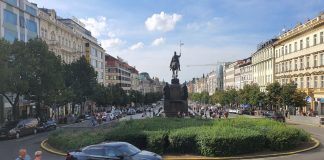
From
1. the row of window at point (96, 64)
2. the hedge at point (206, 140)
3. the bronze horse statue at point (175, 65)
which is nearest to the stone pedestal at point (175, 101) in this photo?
the bronze horse statue at point (175, 65)

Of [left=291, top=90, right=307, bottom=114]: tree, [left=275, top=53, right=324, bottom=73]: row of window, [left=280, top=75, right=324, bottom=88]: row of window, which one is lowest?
[left=291, top=90, right=307, bottom=114]: tree

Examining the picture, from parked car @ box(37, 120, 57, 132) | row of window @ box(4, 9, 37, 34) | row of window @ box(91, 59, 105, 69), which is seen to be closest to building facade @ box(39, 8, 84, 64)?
row of window @ box(4, 9, 37, 34)

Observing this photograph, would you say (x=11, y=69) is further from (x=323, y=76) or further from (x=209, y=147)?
(x=323, y=76)

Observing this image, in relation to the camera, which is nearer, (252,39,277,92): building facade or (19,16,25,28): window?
(19,16,25,28): window

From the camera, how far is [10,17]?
6788 cm

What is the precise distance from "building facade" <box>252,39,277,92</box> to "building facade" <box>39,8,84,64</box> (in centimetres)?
4256

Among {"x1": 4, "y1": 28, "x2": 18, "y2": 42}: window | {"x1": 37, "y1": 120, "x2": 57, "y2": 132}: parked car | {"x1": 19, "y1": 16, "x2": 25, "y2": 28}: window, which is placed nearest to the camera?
{"x1": 37, "y1": 120, "x2": 57, "y2": 132}: parked car

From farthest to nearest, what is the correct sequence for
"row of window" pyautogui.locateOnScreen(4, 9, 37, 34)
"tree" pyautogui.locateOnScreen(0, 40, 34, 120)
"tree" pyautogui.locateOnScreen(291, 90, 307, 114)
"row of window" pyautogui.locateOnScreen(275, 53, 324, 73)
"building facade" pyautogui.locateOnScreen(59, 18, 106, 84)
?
"building facade" pyautogui.locateOnScreen(59, 18, 106, 84) → "row of window" pyautogui.locateOnScreen(275, 53, 324, 73) → "tree" pyautogui.locateOnScreen(291, 90, 307, 114) → "row of window" pyautogui.locateOnScreen(4, 9, 37, 34) → "tree" pyautogui.locateOnScreen(0, 40, 34, 120)

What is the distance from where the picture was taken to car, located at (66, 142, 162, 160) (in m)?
18.7

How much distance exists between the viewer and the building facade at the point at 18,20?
6556cm

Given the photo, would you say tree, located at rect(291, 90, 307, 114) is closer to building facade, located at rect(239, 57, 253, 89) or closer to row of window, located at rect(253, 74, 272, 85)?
row of window, located at rect(253, 74, 272, 85)

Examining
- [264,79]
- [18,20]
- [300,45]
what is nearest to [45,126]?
[18,20]

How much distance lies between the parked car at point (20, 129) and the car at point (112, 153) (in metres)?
24.9

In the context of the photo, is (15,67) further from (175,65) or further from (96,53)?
(96,53)
